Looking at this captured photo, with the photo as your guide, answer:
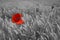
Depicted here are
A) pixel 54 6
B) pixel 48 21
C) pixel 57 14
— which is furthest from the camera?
pixel 54 6

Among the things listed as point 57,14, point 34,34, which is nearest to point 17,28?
point 34,34

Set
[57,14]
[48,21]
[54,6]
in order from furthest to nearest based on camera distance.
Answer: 1. [54,6]
2. [57,14]
3. [48,21]

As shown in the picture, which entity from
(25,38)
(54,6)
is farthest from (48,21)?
(54,6)

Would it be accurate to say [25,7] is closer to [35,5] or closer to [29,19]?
[35,5]

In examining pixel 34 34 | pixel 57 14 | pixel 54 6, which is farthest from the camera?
pixel 54 6

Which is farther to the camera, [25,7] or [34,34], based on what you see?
[25,7]

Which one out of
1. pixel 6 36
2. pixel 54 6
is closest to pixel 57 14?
pixel 54 6

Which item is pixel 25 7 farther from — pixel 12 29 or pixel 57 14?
pixel 12 29
